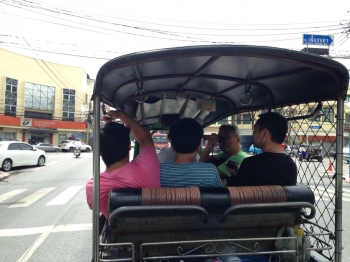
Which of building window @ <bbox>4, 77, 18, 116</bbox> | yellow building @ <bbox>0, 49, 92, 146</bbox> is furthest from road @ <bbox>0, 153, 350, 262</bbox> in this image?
building window @ <bbox>4, 77, 18, 116</bbox>

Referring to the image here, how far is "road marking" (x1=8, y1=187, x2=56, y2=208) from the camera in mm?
6867

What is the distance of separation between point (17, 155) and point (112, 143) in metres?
14.2

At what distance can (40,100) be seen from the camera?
40.3 m

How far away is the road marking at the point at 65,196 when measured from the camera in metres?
7.09

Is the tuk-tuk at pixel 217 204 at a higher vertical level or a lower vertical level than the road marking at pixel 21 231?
higher

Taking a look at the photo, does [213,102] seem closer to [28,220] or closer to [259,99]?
[259,99]

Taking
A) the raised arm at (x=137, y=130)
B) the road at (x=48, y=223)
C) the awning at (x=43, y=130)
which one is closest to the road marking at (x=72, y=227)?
the road at (x=48, y=223)

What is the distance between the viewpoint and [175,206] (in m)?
1.59

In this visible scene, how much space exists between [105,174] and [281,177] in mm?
1280

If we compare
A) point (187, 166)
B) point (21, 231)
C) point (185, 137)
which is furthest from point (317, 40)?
point (21, 231)

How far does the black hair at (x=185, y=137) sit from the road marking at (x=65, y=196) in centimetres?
580

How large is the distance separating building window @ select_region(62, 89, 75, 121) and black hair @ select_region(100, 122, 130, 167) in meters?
43.0

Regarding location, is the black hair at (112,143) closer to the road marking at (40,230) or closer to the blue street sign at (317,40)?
the road marking at (40,230)

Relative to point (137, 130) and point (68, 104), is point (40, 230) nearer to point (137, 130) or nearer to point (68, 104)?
point (137, 130)
